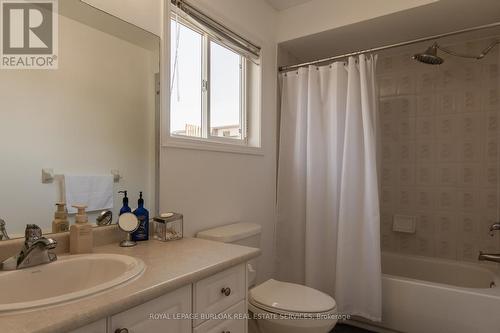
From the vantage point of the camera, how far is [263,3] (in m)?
2.37

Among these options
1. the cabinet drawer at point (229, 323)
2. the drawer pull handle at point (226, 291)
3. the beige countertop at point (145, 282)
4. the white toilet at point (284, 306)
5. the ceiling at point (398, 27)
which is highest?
the ceiling at point (398, 27)

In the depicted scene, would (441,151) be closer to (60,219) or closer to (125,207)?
(125,207)

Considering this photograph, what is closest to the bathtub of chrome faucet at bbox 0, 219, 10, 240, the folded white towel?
the folded white towel

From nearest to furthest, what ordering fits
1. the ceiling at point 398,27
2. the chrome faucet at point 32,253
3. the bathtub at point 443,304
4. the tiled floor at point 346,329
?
the chrome faucet at point 32,253 < the bathtub at point 443,304 < the ceiling at point 398,27 < the tiled floor at point 346,329

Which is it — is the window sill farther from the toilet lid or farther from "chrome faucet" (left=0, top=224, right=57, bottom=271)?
the toilet lid

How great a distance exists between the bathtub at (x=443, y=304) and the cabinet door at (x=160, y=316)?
63.0 inches

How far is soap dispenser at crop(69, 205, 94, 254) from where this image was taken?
115 cm

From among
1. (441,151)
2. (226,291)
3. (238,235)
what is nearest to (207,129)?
(238,235)

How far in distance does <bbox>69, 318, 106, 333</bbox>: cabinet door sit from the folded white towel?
63 centimetres

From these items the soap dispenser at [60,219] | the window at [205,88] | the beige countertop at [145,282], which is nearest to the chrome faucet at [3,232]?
the soap dispenser at [60,219]

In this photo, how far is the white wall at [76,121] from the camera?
1.09m

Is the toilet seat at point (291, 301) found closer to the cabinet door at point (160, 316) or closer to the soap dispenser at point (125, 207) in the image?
the cabinet door at point (160, 316)

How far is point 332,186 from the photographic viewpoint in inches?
88.0

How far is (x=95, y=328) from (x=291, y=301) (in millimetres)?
1099
